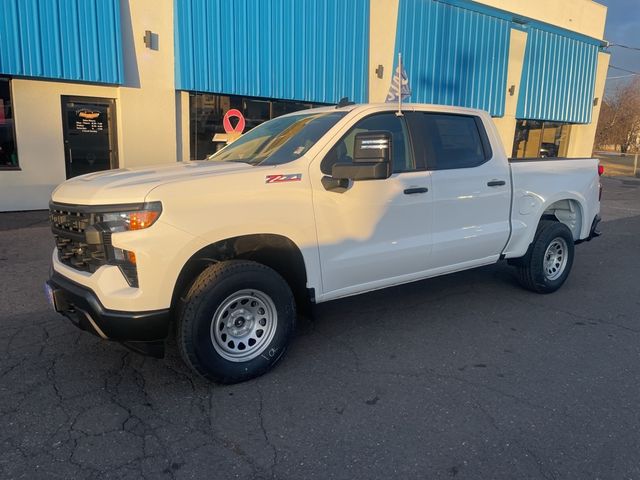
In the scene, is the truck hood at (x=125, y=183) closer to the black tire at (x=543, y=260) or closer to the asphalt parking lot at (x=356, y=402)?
the asphalt parking lot at (x=356, y=402)

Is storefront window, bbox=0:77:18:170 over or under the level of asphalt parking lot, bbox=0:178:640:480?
over

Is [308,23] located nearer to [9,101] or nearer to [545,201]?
[9,101]

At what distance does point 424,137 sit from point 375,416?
2.43m

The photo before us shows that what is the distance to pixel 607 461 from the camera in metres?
2.67

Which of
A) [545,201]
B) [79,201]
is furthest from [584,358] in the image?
[79,201]

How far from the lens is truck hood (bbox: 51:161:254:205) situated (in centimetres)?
301

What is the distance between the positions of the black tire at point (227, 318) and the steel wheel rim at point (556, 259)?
340cm

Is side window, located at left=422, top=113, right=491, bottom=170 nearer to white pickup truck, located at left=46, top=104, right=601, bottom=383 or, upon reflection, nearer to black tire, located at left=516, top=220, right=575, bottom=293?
white pickup truck, located at left=46, top=104, right=601, bottom=383

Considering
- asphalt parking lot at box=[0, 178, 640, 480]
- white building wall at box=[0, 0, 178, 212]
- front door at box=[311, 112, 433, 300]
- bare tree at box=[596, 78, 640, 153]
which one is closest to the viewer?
asphalt parking lot at box=[0, 178, 640, 480]

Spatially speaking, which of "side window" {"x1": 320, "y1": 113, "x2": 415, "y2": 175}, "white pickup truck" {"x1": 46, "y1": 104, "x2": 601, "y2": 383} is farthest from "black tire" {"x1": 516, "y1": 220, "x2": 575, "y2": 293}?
"side window" {"x1": 320, "y1": 113, "x2": 415, "y2": 175}

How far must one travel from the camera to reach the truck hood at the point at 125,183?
3010 mm

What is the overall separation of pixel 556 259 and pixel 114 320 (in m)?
4.78

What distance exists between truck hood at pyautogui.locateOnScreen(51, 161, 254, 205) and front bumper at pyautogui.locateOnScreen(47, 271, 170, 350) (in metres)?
0.60

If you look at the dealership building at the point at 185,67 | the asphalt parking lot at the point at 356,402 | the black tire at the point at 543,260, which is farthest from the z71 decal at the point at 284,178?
the dealership building at the point at 185,67
